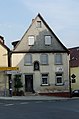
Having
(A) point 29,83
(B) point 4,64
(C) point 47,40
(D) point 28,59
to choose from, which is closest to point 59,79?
(A) point 29,83

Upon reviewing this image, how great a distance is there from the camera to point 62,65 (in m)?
53.5

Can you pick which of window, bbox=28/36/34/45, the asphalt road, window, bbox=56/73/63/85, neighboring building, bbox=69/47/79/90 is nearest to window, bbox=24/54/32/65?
window, bbox=28/36/34/45

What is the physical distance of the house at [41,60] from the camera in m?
52.4

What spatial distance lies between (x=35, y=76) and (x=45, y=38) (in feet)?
18.9

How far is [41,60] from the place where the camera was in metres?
52.9

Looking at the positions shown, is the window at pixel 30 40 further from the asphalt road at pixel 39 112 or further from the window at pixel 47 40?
the asphalt road at pixel 39 112

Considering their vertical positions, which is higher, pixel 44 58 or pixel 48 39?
pixel 48 39

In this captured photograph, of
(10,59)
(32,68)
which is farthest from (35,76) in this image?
(10,59)

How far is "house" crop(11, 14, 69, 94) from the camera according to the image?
52.4 meters

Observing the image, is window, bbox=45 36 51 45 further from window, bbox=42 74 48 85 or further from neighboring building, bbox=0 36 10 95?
neighboring building, bbox=0 36 10 95

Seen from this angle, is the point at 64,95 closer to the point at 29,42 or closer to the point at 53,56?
the point at 53,56

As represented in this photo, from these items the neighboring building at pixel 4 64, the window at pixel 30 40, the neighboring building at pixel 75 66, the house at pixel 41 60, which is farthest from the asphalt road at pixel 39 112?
the neighboring building at pixel 75 66

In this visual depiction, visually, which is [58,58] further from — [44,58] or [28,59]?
[28,59]

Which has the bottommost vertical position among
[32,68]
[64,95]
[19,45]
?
[64,95]
